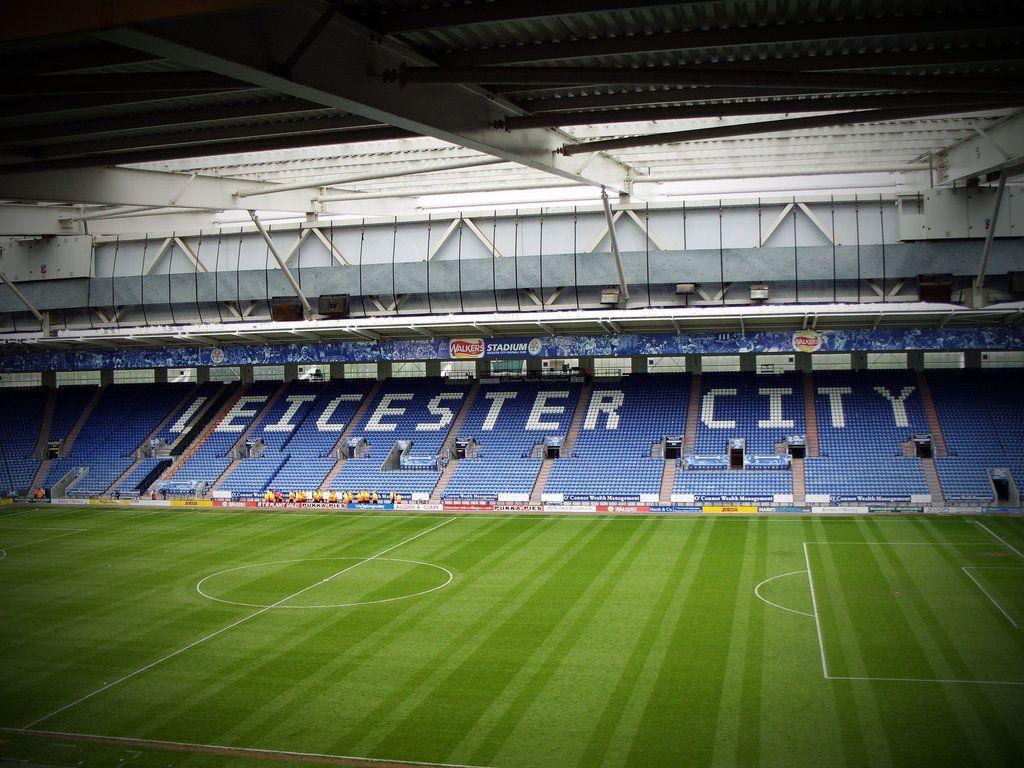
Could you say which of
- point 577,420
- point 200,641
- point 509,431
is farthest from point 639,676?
point 509,431

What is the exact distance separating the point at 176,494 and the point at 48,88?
35.9m

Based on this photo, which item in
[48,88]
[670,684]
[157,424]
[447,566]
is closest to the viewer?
[48,88]

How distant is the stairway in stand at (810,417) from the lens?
39.2 meters

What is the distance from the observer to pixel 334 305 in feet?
132

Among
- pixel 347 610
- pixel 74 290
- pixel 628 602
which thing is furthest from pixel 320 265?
pixel 628 602

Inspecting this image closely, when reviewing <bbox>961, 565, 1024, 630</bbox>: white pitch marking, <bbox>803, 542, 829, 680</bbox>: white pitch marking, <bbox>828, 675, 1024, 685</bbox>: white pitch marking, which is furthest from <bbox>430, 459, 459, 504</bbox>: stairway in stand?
<bbox>828, 675, 1024, 685</bbox>: white pitch marking

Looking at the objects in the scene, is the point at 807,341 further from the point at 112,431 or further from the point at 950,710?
the point at 112,431

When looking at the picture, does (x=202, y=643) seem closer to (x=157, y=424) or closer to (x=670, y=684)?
(x=670, y=684)

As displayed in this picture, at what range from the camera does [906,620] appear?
2077cm

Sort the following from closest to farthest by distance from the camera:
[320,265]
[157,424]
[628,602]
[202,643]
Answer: [202,643] < [628,602] < [320,265] < [157,424]

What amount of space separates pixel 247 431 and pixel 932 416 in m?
35.0

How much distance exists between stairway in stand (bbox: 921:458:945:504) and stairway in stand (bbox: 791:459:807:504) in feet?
16.0

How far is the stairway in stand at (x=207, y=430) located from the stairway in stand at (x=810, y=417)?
31741mm

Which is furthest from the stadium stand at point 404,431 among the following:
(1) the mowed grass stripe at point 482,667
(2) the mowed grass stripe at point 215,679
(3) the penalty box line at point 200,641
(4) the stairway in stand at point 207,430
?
(2) the mowed grass stripe at point 215,679
